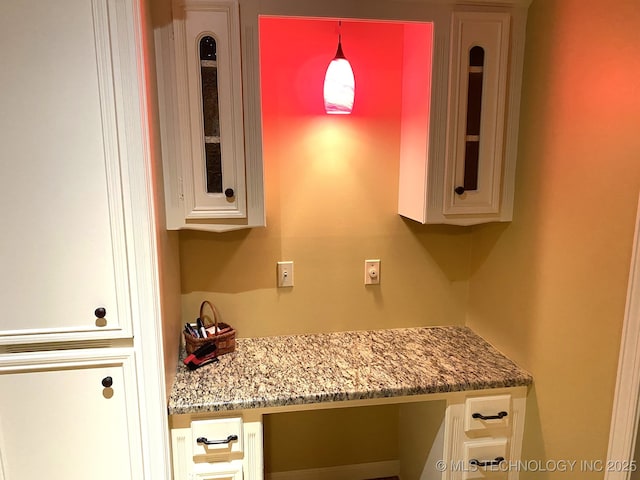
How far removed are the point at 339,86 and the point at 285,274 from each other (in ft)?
2.64

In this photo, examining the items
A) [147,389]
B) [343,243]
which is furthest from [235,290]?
[147,389]

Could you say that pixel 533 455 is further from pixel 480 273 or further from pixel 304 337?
pixel 304 337

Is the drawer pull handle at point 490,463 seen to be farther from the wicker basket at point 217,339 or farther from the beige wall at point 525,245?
the wicker basket at point 217,339

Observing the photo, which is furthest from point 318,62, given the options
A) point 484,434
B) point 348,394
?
point 484,434

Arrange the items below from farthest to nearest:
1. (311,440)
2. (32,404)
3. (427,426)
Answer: (311,440) → (427,426) → (32,404)

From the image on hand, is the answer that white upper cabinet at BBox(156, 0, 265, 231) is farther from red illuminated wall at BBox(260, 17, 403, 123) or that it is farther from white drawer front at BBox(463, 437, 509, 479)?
white drawer front at BBox(463, 437, 509, 479)

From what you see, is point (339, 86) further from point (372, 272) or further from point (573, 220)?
point (573, 220)

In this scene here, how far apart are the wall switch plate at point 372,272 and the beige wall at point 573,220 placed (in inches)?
20.6

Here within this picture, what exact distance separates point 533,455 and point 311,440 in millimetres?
1024

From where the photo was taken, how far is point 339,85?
1721 mm

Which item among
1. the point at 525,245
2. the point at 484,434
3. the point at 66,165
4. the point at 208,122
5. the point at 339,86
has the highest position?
the point at 339,86

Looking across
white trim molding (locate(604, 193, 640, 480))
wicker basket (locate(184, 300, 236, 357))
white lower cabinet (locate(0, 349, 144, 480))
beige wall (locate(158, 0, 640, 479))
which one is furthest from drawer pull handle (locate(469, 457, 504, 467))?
white lower cabinet (locate(0, 349, 144, 480))

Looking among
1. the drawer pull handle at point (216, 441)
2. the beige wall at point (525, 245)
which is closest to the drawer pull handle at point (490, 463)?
the beige wall at point (525, 245)

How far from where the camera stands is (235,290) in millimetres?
1956
